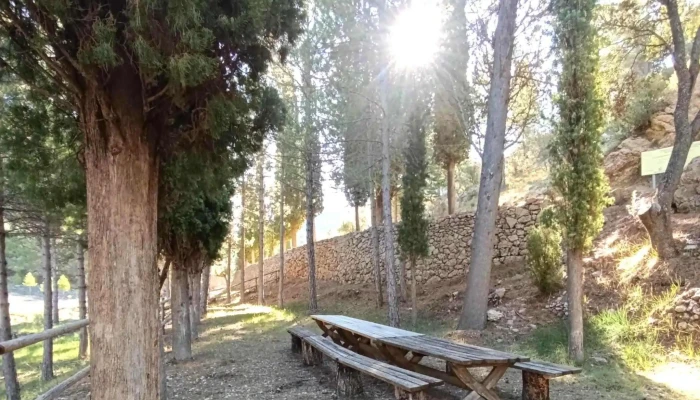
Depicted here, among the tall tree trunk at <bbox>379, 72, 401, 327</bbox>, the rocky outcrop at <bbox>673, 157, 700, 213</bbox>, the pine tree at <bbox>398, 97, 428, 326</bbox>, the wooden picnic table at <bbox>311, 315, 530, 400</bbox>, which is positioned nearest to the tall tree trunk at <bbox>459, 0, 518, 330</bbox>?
the tall tree trunk at <bbox>379, 72, 401, 327</bbox>

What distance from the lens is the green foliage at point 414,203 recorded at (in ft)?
30.8

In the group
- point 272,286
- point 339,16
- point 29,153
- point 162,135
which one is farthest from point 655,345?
point 272,286

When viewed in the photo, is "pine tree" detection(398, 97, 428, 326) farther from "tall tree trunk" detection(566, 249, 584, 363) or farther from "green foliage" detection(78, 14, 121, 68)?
"green foliage" detection(78, 14, 121, 68)

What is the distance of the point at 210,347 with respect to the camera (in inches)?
323

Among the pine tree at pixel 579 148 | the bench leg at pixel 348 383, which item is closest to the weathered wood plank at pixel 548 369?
the bench leg at pixel 348 383

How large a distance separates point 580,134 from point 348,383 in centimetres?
425

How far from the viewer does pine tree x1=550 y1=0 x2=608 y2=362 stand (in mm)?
5492

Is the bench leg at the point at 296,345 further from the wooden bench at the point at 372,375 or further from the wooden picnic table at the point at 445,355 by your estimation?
the wooden bench at the point at 372,375

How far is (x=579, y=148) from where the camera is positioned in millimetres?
5586

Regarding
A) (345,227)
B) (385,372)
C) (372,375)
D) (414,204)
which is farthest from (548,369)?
(345,227)

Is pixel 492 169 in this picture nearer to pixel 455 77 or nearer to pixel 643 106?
pixel 455 77

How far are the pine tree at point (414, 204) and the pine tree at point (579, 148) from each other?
3911 mm

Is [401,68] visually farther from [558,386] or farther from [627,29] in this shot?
[558,386]

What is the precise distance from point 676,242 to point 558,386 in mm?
3905
